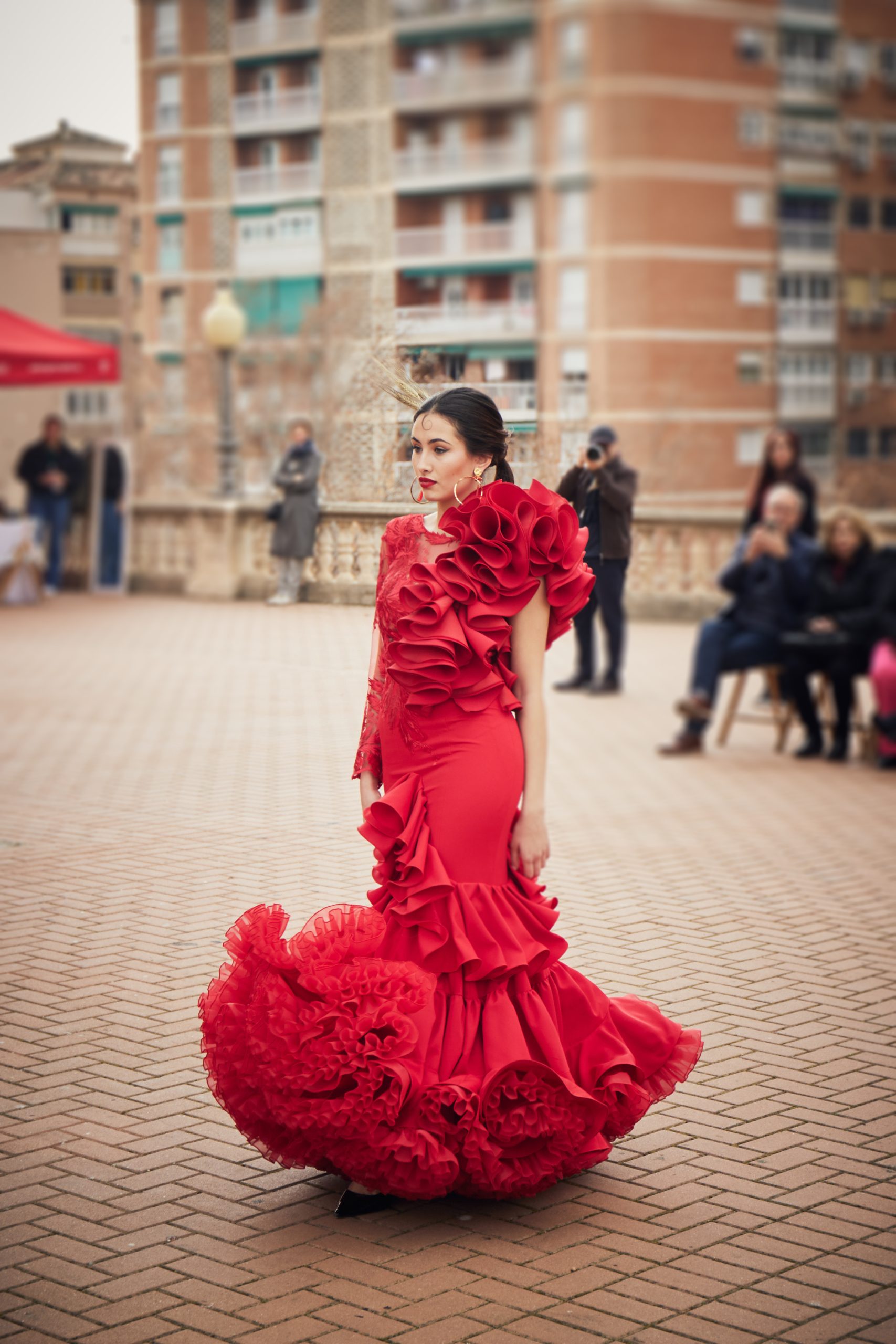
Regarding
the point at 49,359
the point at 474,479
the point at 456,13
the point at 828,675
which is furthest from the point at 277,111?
the point at 474,479

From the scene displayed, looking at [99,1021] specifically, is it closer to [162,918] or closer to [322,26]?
[162,918]

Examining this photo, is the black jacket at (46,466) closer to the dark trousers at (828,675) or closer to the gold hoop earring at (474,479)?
the dark trousers at (828,675)

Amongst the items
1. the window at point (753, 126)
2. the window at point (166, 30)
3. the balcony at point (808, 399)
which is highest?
the window at point (166, 30)

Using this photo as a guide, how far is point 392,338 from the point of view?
6043mm

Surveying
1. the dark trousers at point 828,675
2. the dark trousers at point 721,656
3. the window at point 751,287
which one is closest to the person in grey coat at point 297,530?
the dark trousers at point 721,656

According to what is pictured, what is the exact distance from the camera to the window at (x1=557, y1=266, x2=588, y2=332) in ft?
180

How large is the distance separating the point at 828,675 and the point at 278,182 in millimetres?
53526

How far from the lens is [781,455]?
1359cm

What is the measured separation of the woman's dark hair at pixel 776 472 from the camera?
537 inches

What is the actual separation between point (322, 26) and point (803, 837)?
55.3m

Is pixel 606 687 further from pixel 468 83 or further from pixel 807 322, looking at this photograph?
pixel 807 322

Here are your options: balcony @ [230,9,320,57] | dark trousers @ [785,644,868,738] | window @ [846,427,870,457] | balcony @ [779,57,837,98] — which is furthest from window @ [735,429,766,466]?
dark trousers @ [785,644,868,738]

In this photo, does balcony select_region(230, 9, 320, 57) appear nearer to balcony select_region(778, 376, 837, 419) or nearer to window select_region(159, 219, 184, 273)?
window select_region(159, 219, 184, 273)

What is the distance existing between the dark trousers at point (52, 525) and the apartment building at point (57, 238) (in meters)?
1.09
